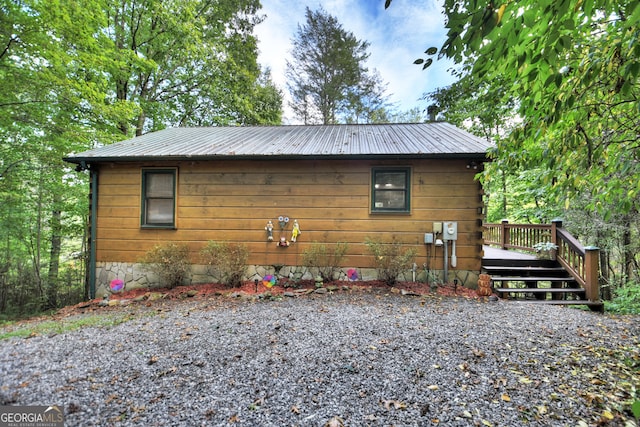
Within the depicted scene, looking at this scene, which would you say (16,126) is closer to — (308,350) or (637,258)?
(308,350)

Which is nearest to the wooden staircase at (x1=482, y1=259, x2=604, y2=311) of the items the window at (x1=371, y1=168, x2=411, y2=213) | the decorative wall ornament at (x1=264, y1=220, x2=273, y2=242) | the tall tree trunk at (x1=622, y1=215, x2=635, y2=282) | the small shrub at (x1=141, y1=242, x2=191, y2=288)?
the tall tree trunk at (x1=622, y1=215, x2=635, y2=282)

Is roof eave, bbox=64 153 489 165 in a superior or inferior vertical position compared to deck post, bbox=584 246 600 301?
superior

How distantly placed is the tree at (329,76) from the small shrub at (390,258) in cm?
945

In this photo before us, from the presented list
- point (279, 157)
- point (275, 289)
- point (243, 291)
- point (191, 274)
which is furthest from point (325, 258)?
point (191, 274)

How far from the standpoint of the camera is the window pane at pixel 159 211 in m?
5.45

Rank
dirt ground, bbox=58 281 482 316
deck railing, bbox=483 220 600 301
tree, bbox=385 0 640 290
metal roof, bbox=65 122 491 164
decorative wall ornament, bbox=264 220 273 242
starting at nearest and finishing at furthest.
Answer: tree, bbox=385 0 640 290 < dirt ground, bbox=58 281 482 316 < deck railing, bbox=483 220 600 301 < metal roof, bbox=65 122 491 164 < decorative wall ornament, bbox=264 220 273 242

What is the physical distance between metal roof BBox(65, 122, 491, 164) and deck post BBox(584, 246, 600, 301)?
267cm

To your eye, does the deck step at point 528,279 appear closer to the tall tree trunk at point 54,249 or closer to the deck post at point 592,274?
the deck post at point 592,274

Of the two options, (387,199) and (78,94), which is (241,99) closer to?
(78,94)

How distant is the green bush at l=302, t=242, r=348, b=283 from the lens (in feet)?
16.6

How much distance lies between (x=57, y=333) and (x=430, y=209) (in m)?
6.04

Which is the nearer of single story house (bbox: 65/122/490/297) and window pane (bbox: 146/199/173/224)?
single story house (bbox: 65/122/490/297)

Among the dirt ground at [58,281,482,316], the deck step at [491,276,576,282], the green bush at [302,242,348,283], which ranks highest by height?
the green bush at [302,242,348,283]

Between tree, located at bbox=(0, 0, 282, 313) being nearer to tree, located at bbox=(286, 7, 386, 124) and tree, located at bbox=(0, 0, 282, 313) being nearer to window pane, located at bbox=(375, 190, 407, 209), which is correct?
tree, located at bbox=(286, 7, 386, 124)
